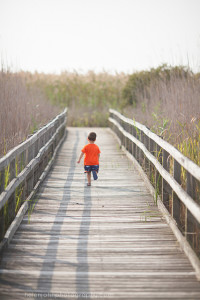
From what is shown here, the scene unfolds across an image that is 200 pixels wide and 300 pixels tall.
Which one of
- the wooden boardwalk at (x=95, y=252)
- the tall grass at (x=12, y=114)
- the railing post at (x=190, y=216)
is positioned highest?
the tall grass at (x=12, y=114)

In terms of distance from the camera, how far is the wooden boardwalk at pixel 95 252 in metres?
3.92

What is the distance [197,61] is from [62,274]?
7096 mm

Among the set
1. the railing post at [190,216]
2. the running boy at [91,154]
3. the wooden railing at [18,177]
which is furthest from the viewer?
the running boy at [91,154]

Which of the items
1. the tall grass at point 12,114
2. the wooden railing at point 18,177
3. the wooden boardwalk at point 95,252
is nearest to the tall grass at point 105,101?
the tall grass at point 12,114

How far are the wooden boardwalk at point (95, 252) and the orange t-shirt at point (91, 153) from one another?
1.60 feet


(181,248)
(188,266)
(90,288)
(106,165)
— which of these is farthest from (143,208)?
(106,165)

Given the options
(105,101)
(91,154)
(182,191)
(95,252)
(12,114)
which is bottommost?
(95,252)

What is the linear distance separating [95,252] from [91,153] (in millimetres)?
3311

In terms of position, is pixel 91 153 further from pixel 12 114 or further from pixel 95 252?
pixel 95 252

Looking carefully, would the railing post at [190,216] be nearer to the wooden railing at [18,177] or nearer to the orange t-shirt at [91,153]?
the wooden railing at [18,177]

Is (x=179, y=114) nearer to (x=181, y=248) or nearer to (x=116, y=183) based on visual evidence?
(x=116, y=183)

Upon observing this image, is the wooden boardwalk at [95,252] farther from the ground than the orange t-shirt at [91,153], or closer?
closer

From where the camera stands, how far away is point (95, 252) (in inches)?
189

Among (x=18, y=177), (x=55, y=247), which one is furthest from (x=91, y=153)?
(x=55, y=247)
